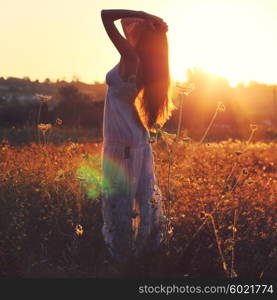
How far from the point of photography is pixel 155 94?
16.9ft

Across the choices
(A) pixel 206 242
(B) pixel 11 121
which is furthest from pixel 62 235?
(B) pixel 11 121

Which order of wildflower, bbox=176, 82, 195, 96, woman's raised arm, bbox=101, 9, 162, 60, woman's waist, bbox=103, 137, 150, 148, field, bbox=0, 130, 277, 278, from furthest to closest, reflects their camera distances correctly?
1. woman's waist, bbox=103, 137, 150, 148
2. wildflower, bbox=176, 82, 195, 96
3. field, bbox=0, 130, 277, 278
4. woman's raised arm, bbox=101, 9, 162, 60

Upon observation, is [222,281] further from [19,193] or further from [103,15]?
[19,193]

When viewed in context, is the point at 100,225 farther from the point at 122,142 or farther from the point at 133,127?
the point at 133,127

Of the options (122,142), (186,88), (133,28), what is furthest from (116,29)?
(122,142)

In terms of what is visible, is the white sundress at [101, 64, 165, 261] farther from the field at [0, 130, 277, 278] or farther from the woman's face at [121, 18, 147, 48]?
the woman's face at [121, 18, 147, 48]

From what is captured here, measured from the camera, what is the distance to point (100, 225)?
19.7 feet

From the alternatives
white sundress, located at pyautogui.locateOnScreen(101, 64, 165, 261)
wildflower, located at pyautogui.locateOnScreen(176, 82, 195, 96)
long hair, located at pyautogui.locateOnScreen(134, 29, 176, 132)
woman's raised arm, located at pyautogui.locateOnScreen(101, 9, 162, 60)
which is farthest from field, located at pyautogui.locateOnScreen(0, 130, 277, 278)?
woman's raised arm, located at pyautogui.locateOnScreen(101, 9, 162, 60)

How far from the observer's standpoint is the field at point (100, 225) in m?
4.95

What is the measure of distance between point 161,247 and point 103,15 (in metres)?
A: 1.98

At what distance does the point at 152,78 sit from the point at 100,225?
5.68ft

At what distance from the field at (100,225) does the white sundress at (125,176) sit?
184 mm

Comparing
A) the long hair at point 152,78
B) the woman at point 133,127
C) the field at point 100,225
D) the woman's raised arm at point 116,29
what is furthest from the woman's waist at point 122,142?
the woman's raised arm at point 116,29

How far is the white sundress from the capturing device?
5.09 m
